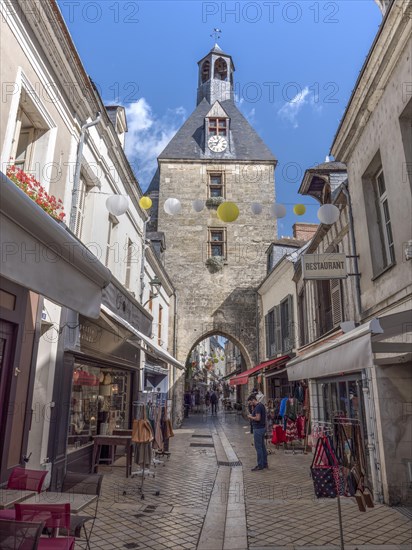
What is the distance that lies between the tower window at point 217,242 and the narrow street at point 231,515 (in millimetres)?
12944

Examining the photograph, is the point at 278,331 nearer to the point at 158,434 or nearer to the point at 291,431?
the point at 291,431

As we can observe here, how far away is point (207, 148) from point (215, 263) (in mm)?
6540

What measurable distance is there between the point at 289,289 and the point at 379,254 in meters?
7.47

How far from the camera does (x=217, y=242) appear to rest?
19469 millimetres

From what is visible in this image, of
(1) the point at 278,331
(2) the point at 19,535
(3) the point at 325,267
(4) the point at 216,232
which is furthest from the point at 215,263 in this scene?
(2) the point at 19,535

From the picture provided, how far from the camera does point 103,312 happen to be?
464cm

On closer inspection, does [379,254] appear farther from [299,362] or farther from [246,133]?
[246,133]

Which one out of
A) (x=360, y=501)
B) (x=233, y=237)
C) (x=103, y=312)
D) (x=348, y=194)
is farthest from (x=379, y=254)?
(x=233, y=237)

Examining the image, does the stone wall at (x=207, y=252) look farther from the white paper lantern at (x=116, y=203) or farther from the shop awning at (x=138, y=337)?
the white paper lantern at (x=116, y=203)

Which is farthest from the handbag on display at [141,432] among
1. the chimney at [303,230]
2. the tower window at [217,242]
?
the chimney at [303,230]

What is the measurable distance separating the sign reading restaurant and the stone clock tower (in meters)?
11.8

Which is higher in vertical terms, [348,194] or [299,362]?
[348,194]

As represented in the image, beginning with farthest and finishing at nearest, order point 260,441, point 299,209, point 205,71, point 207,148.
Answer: point 205,71 < point 207,148 < point 260,441 < point 299,209

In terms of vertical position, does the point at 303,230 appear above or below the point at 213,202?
below
